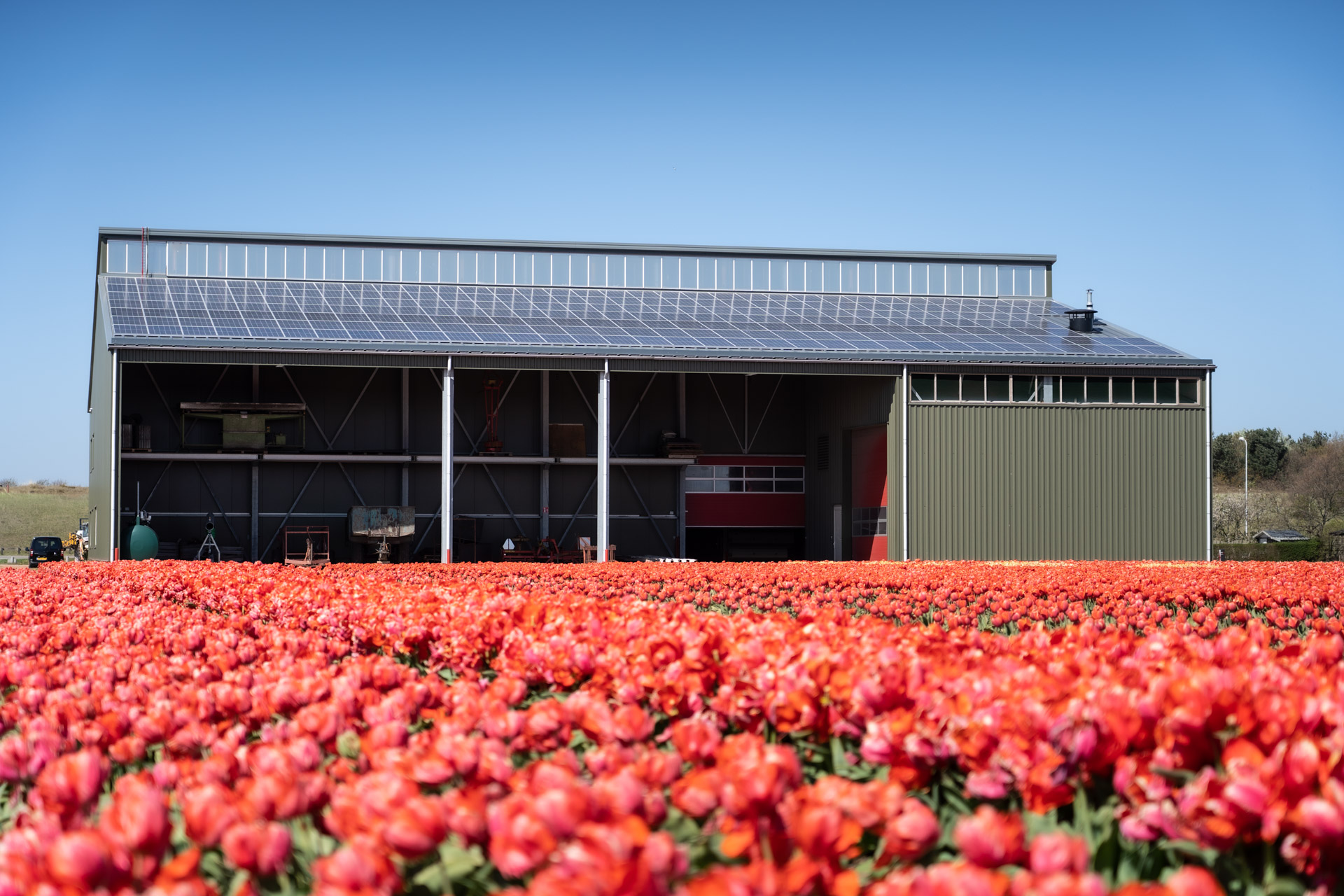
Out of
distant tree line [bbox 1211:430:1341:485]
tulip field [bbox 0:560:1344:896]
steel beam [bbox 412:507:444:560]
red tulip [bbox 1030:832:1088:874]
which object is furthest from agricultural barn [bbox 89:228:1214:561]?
distant tree line [bbox 1211:430:1341:485]

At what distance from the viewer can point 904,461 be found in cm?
2708

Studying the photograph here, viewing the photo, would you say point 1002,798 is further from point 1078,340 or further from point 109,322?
point 1078,340

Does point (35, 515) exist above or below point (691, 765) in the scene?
below

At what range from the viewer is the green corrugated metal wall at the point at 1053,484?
27.2 meters

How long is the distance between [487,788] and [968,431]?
25.8 meters

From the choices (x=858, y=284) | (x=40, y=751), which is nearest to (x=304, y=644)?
(x=40, y=751)

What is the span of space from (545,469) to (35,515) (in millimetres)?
47462

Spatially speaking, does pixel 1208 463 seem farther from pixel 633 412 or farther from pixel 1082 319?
pixel 633 412

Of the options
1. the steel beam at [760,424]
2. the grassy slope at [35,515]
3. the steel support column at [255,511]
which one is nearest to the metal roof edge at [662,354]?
the steel support column at [255,511]

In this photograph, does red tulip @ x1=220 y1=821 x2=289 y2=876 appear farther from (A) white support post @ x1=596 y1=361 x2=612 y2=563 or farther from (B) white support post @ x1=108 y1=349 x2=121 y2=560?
(B) white support post @ x1=108 y1=349 x2=121 y2=560

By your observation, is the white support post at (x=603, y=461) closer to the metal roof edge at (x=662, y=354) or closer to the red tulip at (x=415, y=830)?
the metal roof edge at (x=662, y=354)

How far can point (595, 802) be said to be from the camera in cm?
224

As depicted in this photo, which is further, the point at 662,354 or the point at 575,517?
the point at 575,517

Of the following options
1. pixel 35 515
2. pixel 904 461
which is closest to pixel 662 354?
pixel 904 461
